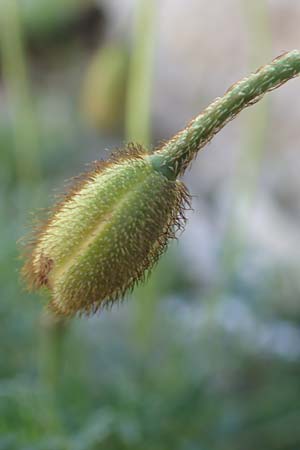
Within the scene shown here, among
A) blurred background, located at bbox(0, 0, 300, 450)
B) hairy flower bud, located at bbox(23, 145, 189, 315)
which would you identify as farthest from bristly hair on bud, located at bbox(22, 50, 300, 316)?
blurred background, located at bbox(0, 0, 300, 450)

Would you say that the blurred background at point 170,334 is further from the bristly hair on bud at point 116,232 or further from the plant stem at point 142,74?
the bristly hair on bud at point 116,232

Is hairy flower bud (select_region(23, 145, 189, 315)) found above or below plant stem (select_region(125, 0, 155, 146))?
below

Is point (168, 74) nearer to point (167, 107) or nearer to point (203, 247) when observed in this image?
point (167, 107)

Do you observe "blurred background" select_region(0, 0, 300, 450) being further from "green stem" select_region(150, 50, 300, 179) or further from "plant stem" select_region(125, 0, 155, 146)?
"green stem" select_region(150, 50, 300, 179)

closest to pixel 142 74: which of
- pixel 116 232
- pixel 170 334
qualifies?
pixel 170 334

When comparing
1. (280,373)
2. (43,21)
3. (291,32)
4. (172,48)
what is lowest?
(280,373)

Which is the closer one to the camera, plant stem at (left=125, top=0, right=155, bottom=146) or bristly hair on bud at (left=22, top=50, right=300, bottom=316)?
bristly hair on bud at (left=22, top=50, right=300, bottom=316)

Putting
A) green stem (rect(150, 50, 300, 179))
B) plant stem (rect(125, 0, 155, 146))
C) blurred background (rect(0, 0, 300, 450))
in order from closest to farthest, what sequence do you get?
green stem (rect(150, 50, 300, 179)), blurred background (rect(0, 0, 300, 450)), plant stem (rect(125, 0, 155, 146))

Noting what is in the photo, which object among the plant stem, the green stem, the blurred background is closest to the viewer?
the green stem

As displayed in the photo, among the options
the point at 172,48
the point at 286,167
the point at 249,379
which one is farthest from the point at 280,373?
the point at 172,48
